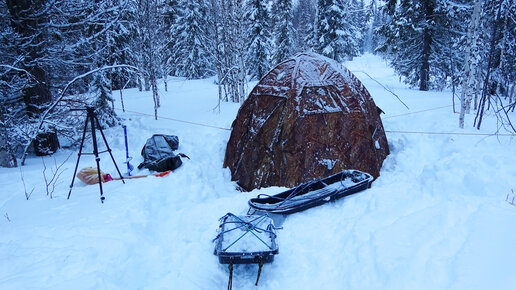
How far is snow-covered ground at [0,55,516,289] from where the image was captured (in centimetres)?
303

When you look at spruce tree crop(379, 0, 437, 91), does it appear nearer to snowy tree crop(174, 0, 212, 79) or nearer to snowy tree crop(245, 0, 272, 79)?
snowy tree crop(245, 0, 272, 79)

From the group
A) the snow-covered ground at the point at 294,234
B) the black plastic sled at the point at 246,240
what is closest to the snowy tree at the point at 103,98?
the snow-covered ground at the point at 294,234

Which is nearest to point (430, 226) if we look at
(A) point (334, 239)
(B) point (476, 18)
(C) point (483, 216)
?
(C) point (483, 216)

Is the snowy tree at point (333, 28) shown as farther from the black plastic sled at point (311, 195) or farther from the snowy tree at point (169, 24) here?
the black plastic sled at point (311, 195)

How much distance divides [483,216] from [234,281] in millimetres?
3432

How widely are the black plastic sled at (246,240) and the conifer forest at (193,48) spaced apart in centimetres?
371

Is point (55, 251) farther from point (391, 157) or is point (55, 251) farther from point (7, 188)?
point (391, 157)

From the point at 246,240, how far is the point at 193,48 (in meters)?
26.9

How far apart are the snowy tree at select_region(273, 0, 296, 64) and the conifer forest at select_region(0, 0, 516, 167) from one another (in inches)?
3.8

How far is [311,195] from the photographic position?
504 centimetres

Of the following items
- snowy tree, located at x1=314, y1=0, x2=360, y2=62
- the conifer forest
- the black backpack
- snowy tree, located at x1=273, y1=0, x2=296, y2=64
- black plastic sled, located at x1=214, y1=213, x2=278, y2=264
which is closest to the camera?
black plastic sled, located at x1=214, y1=213, x2=278, y2=264

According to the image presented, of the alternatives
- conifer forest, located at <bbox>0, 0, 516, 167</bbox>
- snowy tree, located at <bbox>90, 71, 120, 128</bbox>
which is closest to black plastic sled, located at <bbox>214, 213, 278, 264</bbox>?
conifer forest, located at <bbox>0, 0, 516, 167</bbox>

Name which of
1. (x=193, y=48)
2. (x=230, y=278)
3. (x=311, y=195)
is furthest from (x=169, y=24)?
(x=230, y=278)

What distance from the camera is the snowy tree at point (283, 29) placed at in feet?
82.6
